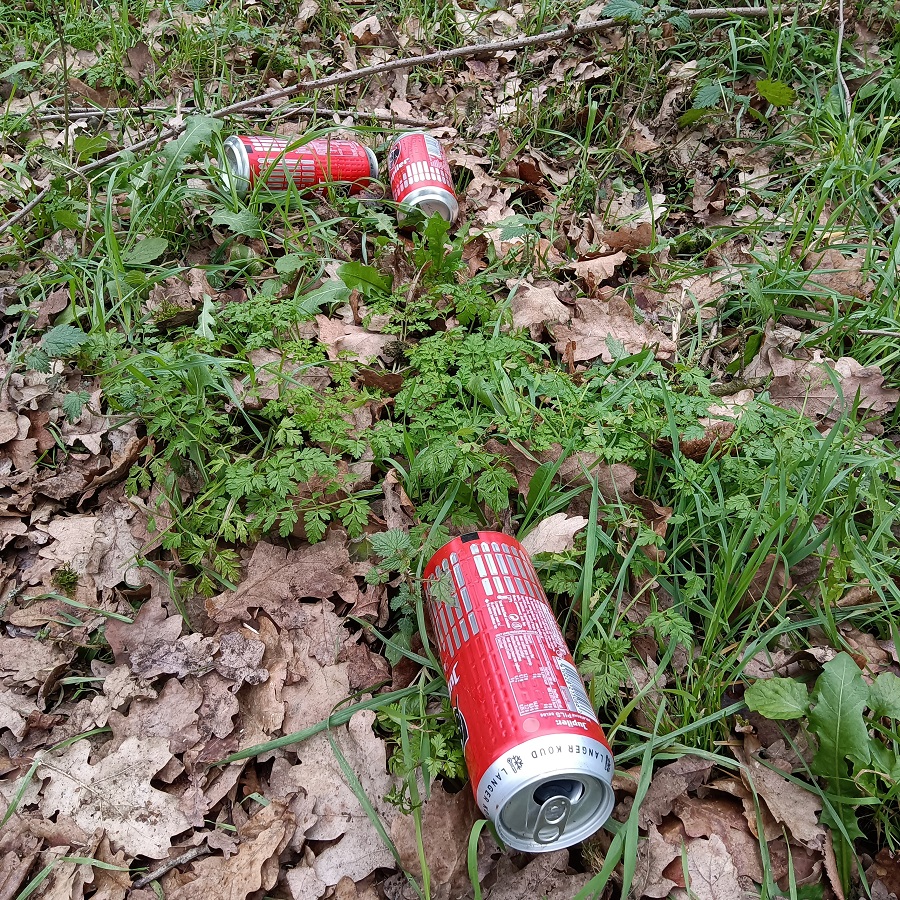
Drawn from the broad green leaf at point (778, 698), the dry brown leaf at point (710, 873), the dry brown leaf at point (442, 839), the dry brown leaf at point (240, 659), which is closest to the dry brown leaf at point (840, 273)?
the broad green leaf at point (778, 698)

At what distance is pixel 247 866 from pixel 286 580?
756mm

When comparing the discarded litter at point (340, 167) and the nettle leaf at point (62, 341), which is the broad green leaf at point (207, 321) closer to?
the nettle leaf at point (62, 341)

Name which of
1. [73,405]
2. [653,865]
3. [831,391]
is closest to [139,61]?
[73,405]

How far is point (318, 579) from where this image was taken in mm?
2199

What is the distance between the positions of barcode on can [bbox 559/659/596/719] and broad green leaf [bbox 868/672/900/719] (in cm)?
71

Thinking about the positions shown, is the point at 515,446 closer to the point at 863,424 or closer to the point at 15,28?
the point at 863,424

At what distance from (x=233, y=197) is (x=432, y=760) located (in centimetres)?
236

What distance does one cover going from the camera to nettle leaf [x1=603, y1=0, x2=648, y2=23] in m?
3.71

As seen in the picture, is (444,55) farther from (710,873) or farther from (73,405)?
(710,873)

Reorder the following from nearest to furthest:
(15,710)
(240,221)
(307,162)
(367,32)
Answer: (15,710) < (240,221) < (307,162) < (367,32)

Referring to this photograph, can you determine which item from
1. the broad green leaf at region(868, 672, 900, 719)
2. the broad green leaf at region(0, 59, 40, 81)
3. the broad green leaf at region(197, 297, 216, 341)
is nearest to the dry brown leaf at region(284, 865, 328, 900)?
the broad green leaf at region(868, 672, 900, 719)

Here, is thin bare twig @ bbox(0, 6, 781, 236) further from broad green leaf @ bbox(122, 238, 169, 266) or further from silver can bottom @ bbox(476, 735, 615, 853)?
silver can bottom @ bbox(476, 735, 615, 853)

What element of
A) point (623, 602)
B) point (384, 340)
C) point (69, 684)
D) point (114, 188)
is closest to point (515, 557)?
point (623, 602)

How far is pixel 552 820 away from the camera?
66.4 inches
